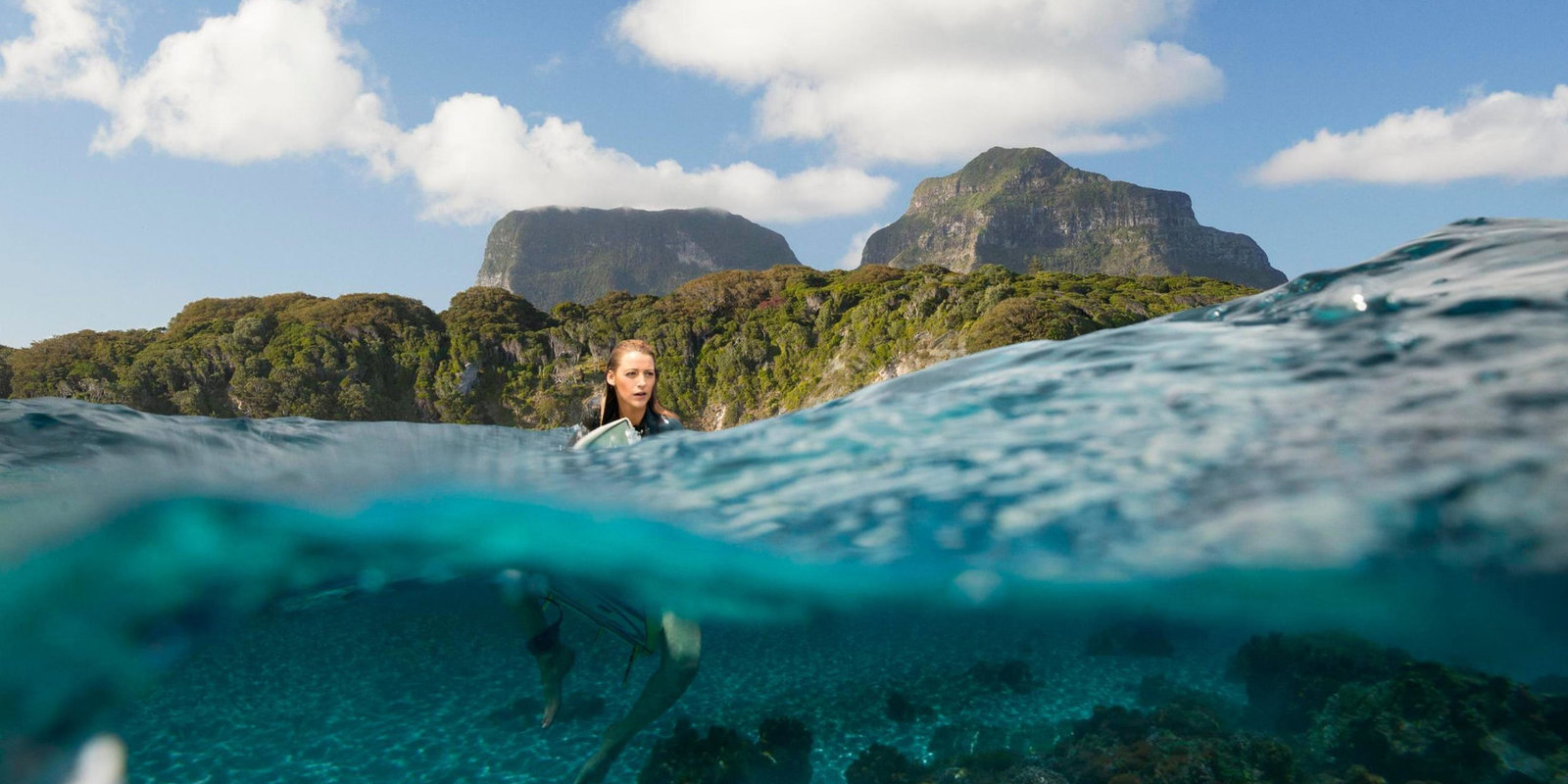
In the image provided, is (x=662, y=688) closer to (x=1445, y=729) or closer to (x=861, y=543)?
(x=861, y=543)

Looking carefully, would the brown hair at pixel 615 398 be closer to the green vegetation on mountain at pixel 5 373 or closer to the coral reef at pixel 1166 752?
the coral reef at pixel 1166 752

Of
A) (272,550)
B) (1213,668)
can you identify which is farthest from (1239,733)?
(272,550)

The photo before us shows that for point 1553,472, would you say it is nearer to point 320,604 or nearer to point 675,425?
point 675,425

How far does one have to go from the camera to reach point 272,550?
5.84m

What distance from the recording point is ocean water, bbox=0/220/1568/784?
14.7ft

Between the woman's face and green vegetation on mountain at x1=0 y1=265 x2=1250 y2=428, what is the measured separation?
2615cm

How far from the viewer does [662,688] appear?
19.0ft

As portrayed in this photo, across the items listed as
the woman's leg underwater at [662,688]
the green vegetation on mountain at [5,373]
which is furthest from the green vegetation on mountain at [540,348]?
the woman's leg underwater at [662,688]

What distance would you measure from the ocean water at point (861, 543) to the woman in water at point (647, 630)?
0.14 m

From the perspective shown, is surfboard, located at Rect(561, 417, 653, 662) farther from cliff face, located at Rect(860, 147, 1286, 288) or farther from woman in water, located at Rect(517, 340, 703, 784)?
cliff face, located at Rect(860, 147, 1286, 288)

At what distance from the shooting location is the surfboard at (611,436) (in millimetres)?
5738

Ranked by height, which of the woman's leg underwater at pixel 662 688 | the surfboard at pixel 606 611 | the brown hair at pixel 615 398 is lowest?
the woman's leg underwater at pixel 662 688

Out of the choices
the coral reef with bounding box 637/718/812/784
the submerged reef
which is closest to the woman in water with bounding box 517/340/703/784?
the coral reef with bounding box 637/718/812/784

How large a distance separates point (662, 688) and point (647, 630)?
2.89 ft
